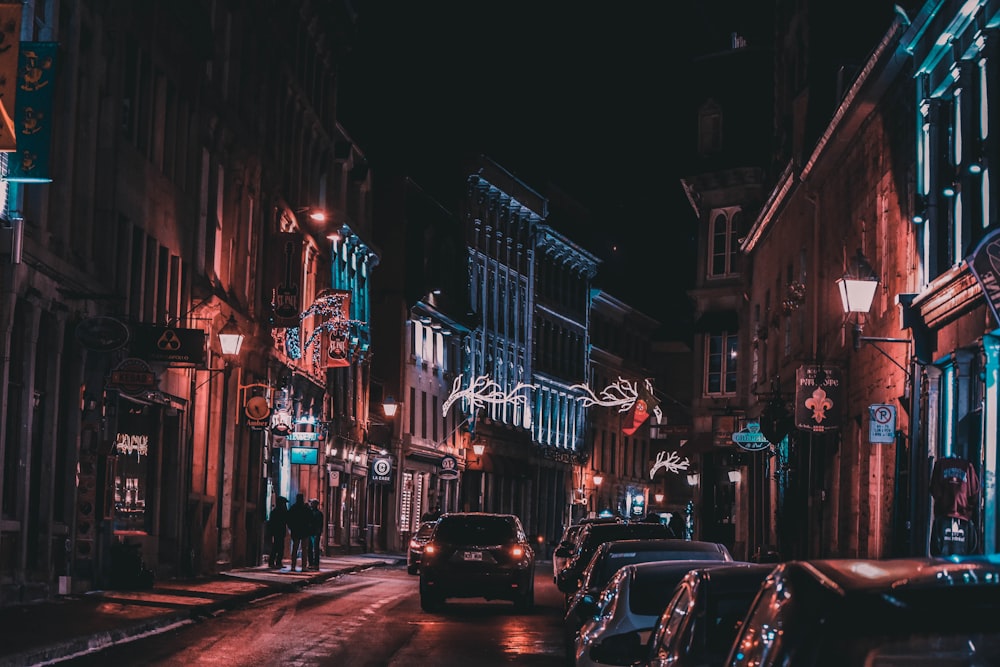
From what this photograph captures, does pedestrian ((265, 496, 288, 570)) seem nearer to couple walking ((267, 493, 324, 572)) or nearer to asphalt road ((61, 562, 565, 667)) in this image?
couple walking ((267, 493, 324, 572))

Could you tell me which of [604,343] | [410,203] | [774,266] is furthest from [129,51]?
[604,343]

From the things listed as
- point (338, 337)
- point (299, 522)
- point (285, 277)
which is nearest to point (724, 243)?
point (338, 337)

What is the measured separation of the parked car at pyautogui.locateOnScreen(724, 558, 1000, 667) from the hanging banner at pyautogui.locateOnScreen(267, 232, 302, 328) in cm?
3868

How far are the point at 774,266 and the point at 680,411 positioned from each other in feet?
250

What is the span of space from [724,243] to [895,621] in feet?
173

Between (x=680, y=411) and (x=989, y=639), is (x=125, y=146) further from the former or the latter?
(x=680, y=411)

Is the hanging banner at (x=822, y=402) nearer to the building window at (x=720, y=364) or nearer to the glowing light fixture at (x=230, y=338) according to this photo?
the glowing light fixture at (x=230, y=338)

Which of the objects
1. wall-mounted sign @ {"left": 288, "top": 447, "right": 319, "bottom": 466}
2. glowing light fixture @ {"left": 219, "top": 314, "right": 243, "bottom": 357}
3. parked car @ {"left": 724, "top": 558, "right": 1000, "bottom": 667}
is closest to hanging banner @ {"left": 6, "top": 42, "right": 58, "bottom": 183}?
glowing light fixture @ {"left": 219, "top": 314, "right": 243, "bottom": 357}

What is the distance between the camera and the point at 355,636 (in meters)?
21.8

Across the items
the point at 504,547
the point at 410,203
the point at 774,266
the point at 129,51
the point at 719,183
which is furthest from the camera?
the point at 410,203

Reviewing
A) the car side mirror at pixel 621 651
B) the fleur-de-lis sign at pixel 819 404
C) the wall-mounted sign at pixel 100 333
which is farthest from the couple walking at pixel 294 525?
the car side mirror at pixel 621 651

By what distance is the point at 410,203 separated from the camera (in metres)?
71.3

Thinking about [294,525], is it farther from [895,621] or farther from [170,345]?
[895,621]

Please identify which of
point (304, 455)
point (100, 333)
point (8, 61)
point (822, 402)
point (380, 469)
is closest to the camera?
point (8, 61)
